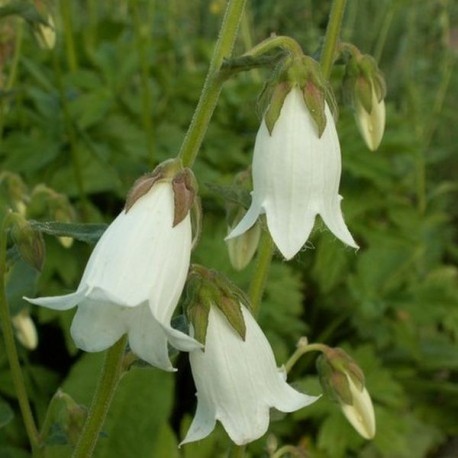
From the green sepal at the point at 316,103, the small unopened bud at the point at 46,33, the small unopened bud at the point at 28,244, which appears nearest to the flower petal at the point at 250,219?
the green sepal at the point at 316,103

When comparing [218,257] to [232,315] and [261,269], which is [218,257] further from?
[232,315]

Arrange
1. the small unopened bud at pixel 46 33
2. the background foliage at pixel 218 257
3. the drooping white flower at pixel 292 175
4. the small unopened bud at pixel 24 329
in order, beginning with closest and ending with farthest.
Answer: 1. the drooping white flower at pixel 292 175
2. the small unopened bud at pixel 24 329
3. the small unopened bud at pixel 46 33
4. the background foliage at pixel 218 257

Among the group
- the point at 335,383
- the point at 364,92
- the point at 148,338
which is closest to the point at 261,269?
the point at 335,383

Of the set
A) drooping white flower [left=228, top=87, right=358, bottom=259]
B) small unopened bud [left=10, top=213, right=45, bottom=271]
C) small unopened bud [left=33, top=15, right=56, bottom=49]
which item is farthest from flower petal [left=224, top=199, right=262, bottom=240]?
small unopened bud [left=33, top=15, right=56, bottom=49]

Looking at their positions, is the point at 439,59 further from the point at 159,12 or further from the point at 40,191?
the point at 40,191

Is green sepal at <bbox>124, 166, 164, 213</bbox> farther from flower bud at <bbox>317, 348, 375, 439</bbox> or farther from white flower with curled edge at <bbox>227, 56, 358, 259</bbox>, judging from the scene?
flower bud at <bbox>317, 348, 375, 439</bbox>

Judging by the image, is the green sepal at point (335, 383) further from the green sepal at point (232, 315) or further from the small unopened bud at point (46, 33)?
the small unopened bud at point (46, 33)
